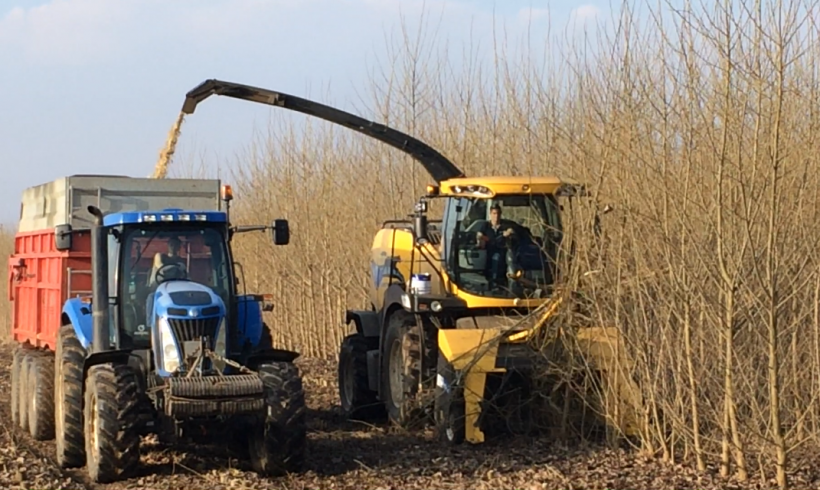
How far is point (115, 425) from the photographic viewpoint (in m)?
8.27

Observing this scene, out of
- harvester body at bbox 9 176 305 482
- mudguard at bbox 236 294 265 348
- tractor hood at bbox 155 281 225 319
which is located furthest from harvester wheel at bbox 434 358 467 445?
tractor hood at bbox 155 281 225 319

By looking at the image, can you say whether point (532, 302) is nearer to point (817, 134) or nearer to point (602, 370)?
point (602, 370)

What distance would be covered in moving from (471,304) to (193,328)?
274 centimetres

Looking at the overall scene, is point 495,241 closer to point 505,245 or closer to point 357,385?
point 505,245

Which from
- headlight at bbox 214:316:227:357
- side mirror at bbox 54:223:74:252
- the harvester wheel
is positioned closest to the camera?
headlight at bbox 214:316:227:357

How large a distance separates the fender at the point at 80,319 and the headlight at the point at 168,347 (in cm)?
100

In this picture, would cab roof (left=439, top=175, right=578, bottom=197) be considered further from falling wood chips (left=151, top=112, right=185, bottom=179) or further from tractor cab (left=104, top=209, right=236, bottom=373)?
falling wood chips (left=151, top=112, right=185, bottom=179)

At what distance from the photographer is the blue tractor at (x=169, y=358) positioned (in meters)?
8.30

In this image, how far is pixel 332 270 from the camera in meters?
18.6

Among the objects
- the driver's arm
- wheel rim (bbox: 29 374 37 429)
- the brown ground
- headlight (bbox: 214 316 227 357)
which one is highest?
the driver's arm

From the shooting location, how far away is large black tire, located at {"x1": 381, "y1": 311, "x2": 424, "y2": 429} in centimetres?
→ 1048

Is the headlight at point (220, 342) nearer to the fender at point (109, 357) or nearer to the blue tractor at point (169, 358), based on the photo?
the blue tractor at point (169, 358)

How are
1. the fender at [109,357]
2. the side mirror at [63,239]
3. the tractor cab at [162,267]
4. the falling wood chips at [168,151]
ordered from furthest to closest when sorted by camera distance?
1. the falling wood chips at [168,151]
2. the side mirror at [63,239]
3. the tractor cab at [162,267]
4. the fender at [109,357]

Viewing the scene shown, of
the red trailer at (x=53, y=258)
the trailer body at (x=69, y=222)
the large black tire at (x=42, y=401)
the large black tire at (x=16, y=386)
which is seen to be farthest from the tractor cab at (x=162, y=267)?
the large black tire at (x=16, y=386)
